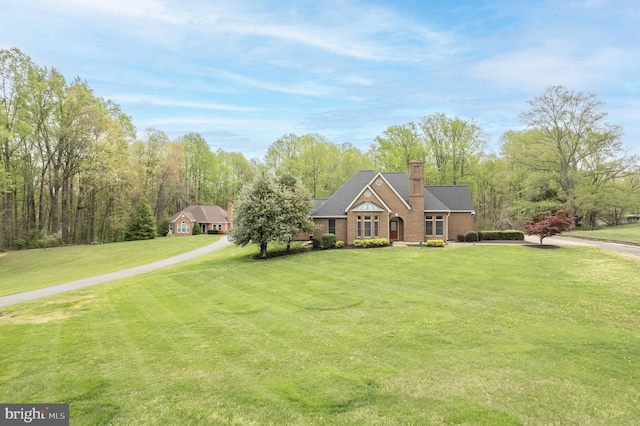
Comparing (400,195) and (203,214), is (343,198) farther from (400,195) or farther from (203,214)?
(203,214)

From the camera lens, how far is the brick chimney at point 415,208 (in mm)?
33031

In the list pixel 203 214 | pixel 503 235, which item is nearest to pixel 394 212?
pixel 503 235

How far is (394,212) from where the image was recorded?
1316 inches

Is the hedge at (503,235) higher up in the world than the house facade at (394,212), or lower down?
lower down

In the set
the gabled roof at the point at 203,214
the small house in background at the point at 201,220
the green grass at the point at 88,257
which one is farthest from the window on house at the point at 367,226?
the gabled roof at the point at 203,214

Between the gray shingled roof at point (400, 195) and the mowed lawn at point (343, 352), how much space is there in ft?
52.8

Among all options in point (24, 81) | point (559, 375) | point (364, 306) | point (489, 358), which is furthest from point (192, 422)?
point (24, 81)

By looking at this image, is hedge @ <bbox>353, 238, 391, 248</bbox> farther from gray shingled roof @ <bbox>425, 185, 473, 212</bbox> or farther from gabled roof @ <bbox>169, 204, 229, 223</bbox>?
gabled roof @ <bbox>169, 204, 229, 223</bbox>

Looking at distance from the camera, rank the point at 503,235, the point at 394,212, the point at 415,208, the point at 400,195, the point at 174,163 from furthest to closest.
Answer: the point at 174,163 < the point at 400,195 < the point at 394,212 < the point at 415,208 < the point at 503,235

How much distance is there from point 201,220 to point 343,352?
54511 mm

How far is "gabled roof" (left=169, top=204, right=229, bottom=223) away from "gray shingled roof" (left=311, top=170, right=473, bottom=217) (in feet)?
95.5

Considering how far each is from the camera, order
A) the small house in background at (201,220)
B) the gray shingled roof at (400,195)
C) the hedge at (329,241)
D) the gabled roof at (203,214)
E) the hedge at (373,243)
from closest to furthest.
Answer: the hedge at (373,243), the hedge at (329,241), the gray shingled roof at (400,195), the small house in background at (201,220), the gabled roof at (203,214)

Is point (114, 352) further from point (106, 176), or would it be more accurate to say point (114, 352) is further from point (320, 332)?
point (106, 176)

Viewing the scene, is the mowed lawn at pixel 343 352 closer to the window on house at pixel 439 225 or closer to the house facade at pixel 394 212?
the house facade at pixel 394 212
